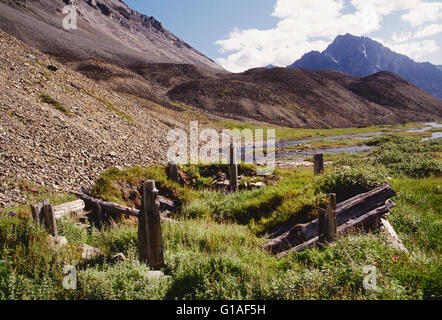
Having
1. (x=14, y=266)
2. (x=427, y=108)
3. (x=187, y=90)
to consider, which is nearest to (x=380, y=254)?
(x=14, y=266)

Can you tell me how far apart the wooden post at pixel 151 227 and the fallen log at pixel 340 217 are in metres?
3.04

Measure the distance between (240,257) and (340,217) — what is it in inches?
136

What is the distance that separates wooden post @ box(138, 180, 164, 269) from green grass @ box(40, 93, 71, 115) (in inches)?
721

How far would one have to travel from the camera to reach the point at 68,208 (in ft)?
29.0

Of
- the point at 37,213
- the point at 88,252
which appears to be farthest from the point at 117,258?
the point at 37,213

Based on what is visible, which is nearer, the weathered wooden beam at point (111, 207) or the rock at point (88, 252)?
the rock at point (88, 252)

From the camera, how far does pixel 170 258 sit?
617 cm

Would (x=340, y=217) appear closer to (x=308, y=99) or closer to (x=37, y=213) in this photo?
(x=37, y=213)

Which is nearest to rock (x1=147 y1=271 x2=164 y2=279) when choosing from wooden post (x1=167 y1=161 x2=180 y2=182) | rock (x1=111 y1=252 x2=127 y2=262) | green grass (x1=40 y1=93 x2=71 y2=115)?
rock (x1=111 y1=252 x2=127 y2=262)

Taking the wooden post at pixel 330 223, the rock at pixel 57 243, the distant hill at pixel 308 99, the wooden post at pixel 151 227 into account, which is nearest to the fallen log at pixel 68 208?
the rock at pixel 57 243

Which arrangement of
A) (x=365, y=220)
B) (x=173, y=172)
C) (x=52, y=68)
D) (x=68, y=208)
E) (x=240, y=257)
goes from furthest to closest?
(x=52, y=68)
(x=173, y=172)
(x=68, y=208)
(x=365, y=220)
(x=240, y=257)

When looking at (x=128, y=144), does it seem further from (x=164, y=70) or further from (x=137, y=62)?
(x=137, y=62)

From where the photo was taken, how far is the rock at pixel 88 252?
20.4ft

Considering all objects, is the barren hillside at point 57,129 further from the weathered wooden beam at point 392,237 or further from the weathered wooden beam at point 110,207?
the weathered wooden beam at point 392,237
